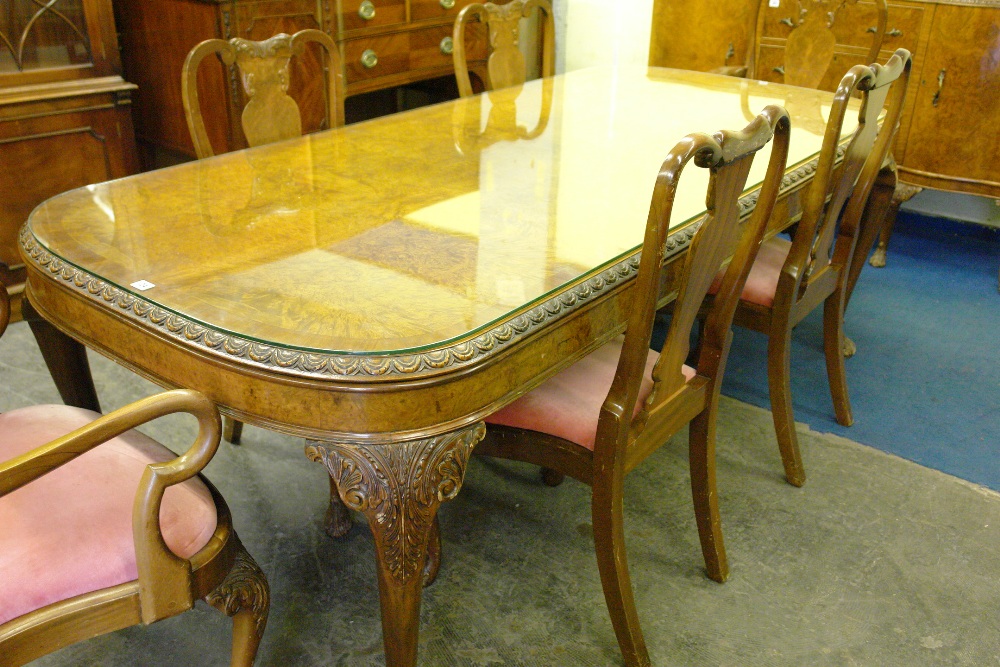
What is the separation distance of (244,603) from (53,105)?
78.1 inches

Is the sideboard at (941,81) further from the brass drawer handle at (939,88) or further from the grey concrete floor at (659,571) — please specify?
the grey concrete floor at (659,571)

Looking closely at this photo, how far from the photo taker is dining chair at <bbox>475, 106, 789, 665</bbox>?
1.34 meters

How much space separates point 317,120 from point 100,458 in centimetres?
228

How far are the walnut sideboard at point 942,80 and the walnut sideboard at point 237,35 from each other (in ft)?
4.40

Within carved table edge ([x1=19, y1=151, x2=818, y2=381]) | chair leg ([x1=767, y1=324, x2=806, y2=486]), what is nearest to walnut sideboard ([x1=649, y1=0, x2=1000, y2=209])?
chair leg ([x1=767, y1=324, x2=806, y2=486])

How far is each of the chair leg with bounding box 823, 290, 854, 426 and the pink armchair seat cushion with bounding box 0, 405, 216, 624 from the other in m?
1.65

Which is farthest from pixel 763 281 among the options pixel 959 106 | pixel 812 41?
pixel 959 106

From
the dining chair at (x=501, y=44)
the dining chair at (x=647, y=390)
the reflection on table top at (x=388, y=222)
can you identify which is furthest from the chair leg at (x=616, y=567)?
the dining chair at (x=501, y=44)

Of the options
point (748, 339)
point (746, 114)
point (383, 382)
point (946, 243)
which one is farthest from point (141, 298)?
point (946, 243)

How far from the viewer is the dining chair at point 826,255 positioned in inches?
71.6

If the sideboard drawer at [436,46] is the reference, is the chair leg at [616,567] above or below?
below

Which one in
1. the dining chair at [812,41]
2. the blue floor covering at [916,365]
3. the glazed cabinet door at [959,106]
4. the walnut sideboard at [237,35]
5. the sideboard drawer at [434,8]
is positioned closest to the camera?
the blue floor covering at [916,365]

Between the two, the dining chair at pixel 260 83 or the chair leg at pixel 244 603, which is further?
the dining chair at pixel 260 83

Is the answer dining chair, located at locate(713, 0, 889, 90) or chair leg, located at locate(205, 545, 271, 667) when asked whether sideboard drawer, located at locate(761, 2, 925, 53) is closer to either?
dining chair, located at locate(713, 0, 889, 90)
